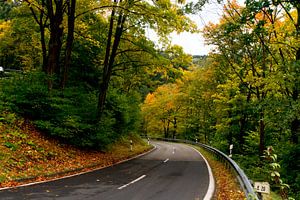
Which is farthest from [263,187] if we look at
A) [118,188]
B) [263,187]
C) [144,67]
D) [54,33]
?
[144,67]

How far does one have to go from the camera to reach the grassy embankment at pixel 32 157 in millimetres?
11695

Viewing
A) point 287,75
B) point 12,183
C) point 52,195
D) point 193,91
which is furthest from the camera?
point 193,91

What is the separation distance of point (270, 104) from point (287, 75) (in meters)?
1.96

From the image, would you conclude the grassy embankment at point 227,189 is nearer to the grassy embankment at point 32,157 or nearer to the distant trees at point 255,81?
the distant trees at point 255,81

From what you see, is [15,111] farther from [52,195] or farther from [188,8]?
[188,8]

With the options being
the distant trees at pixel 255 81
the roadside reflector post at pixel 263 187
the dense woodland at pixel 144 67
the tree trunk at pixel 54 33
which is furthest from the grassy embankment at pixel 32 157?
the distant trees at pixel 255 81

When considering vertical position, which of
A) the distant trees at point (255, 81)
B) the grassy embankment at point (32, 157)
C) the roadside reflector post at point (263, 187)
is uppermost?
the distant trees at point (255, 81)

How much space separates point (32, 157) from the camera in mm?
13562

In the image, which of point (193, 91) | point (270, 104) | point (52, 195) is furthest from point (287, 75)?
point (193, 91)

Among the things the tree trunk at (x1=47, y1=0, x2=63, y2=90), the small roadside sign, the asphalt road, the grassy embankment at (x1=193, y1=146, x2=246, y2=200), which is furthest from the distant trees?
the tree trunk at (x1=47, y1=0, x2=63, y2=90)

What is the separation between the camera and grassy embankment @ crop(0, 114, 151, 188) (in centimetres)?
1170

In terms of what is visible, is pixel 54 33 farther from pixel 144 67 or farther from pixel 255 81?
pixel 255 81

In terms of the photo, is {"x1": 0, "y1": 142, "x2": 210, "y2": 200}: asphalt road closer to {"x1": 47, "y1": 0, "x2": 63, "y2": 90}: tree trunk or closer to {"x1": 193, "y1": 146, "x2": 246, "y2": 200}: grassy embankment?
{"x1": 193, "y1": 146, "x2": 246, "y2": 200}: grassy embankment

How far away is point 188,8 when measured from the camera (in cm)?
1273
